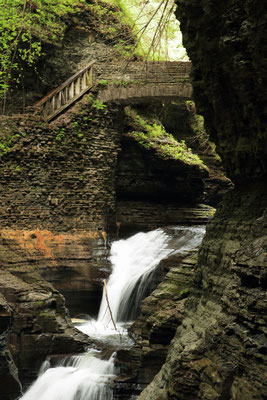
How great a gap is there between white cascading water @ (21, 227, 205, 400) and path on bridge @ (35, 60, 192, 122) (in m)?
4.35

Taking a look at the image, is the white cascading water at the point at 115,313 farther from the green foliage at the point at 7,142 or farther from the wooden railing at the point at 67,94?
the wooden railing at the point at 67,94

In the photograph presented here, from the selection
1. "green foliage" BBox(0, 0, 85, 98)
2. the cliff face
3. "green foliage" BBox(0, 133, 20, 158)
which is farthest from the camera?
"green foliage" BBox(0, 0, 85, 98)

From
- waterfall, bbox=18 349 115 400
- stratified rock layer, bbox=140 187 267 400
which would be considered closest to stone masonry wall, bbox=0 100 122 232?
waterfall, bbox=18 349 115 400

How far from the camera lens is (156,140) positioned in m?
15.5

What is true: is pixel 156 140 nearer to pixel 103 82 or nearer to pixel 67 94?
pixel 103 82

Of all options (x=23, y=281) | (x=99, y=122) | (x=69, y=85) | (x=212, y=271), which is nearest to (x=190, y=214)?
(x=99, y=122)

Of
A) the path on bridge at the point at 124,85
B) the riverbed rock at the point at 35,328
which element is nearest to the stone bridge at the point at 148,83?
the path on bridge at the point at 124,85

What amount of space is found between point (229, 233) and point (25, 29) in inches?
409

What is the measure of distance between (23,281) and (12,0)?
27.2 feet

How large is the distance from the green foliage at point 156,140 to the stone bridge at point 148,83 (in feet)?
5.62

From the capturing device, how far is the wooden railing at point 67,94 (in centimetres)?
1322

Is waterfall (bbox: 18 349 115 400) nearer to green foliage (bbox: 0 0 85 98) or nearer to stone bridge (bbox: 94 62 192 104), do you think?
green foliage (bbox: 0 0 85 98)

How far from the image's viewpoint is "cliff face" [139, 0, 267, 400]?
7.89 ft

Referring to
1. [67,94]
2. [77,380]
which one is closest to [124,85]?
[67,94]
